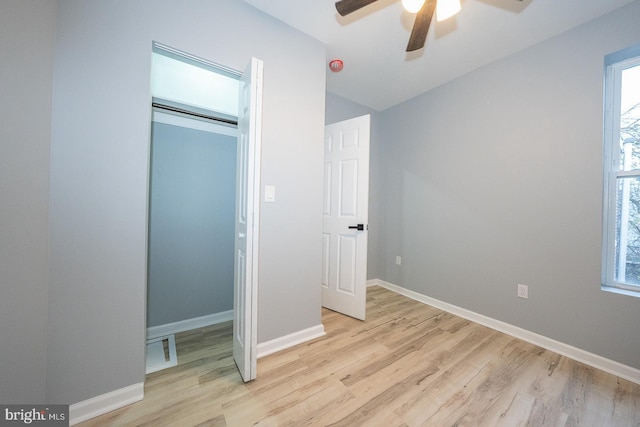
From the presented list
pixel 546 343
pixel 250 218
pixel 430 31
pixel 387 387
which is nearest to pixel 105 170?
pixel 250 218

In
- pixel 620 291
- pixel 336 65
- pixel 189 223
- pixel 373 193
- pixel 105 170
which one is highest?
pixel 336 65

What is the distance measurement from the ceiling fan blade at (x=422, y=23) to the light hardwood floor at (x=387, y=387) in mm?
2275

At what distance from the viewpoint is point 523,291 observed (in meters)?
2.01

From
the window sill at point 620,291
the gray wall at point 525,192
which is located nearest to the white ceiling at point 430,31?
the gray wall at point 525,192

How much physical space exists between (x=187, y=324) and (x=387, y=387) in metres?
1.94

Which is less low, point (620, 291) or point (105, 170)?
point (105, 170)

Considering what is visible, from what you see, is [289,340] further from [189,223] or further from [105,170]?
[105,170]

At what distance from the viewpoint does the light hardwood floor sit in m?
1.18

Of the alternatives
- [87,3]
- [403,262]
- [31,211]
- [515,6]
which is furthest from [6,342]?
[515,6]

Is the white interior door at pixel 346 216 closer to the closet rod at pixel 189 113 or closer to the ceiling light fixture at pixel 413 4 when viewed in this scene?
the ceiling light fixture at pixel 413 4

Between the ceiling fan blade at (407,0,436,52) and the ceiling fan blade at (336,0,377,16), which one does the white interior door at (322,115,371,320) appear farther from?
the ceiling fan blade at (336,0,377,16)

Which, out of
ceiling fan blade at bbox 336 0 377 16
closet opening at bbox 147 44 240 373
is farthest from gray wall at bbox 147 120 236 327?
ceiling fan blade at bbox 336 0 377 16

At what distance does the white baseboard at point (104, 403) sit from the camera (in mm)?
1126
